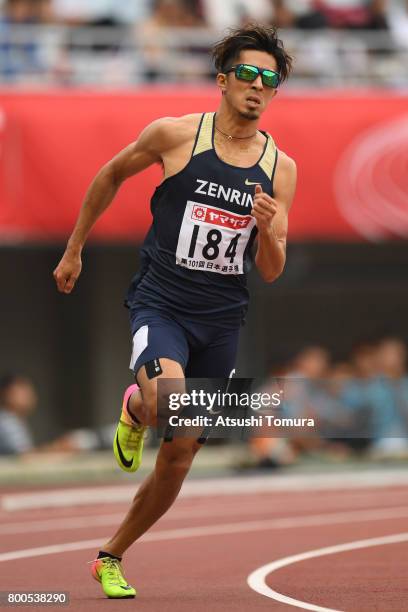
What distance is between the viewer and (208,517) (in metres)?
12.8

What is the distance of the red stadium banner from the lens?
55.6 ft

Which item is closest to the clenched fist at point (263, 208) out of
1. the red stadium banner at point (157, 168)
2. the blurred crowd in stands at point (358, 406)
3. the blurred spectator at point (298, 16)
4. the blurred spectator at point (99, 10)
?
the blurred crowd in stands at point (358, 406)

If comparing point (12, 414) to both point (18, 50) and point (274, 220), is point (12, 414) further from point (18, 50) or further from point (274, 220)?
point (274, 220)

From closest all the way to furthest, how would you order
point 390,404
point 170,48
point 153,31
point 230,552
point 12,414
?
point 230,552 < point 12,414 < point 390,404 < point 153,31 < point 170,48

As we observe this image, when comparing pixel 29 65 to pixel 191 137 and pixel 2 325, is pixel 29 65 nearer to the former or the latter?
pixel 2 325

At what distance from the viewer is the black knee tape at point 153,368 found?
751cm

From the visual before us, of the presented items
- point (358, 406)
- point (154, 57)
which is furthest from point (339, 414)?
point (154, 57)

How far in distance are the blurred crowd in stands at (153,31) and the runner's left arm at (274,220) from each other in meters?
9.97

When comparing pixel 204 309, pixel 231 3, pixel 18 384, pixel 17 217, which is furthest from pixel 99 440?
pixel 204 309

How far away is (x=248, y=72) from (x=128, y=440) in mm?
1982

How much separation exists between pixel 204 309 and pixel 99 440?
425 inches

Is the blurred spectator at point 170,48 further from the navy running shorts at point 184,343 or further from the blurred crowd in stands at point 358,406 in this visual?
the navy running shorts at point 184,343

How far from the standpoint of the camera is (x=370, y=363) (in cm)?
1798

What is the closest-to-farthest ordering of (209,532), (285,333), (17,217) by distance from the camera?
(209,532)
(17,217)
(285,333)
